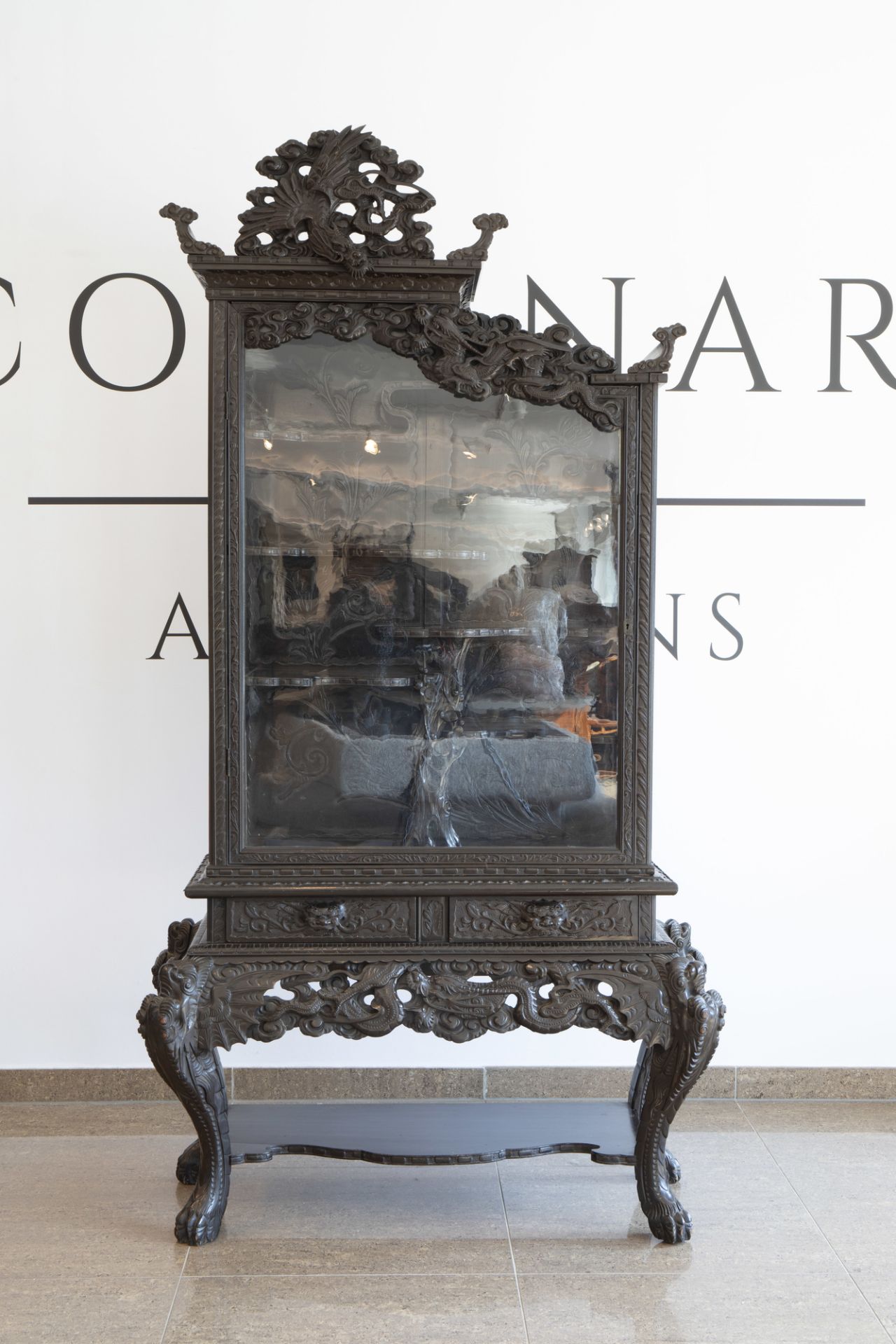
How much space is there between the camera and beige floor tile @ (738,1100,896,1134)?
2.99 meters

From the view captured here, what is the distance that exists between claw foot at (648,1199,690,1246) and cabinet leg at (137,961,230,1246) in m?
0.92

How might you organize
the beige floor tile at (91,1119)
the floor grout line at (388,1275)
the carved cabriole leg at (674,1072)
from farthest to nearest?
the beige floor tile at (91,1119), the carved cabriole leg at (674,1072), the floor grout line at (388,1275)

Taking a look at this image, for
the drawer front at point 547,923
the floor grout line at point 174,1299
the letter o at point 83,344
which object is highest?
the letter o at point 83,344

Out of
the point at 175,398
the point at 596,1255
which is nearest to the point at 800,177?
the point at 175,398

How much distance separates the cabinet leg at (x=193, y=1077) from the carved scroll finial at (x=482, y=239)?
5.16 ft

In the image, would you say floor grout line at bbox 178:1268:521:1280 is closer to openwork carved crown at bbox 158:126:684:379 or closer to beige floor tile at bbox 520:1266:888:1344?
beige floor tile at bbox 520:1266:888:1344

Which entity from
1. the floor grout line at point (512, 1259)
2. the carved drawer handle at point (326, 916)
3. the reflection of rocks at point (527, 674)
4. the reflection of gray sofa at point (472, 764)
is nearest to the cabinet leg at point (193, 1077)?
the carved drawer handle at point (326, 916)

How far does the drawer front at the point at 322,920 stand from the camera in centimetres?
241

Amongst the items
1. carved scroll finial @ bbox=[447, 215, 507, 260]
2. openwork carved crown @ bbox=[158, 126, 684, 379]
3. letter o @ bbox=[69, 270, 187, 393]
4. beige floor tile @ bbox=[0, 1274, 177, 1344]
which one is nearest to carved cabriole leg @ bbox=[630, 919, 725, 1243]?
beige floor tile @ bbox=[0, 1274, 177, 1344]

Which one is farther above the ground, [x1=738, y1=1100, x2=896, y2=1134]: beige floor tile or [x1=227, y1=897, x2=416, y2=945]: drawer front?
[x1=227, y1=897, x2=416, y2=945]: drawer front

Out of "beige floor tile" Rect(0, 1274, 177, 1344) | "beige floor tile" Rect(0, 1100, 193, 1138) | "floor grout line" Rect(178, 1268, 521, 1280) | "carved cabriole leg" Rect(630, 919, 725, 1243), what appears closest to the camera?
"beige floor tile" Rect(0, 1274, 177, 1344)

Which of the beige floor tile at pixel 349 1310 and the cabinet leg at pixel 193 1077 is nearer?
the beige floor tile at pixel 349 1310

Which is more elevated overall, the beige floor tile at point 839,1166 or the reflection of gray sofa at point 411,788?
the reflection of gray sofa at point 411,788

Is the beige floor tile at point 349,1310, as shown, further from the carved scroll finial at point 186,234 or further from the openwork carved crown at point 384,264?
the carved scroll finial at point 186,234
